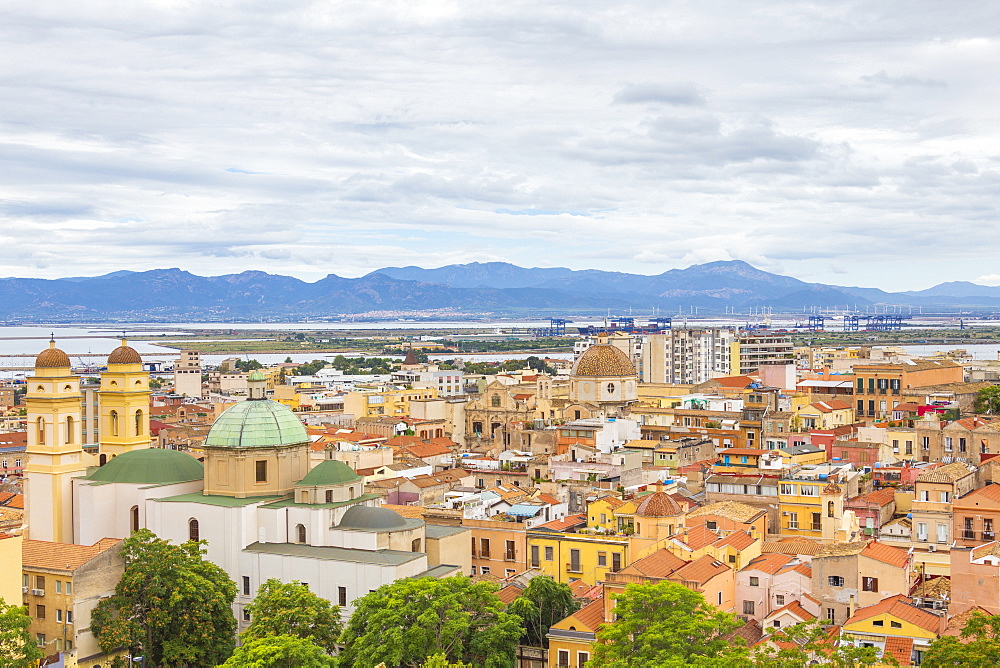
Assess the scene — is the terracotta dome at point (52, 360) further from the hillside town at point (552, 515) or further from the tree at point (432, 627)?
the tree at point (432, 627)

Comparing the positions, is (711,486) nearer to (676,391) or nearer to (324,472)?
(324,472)

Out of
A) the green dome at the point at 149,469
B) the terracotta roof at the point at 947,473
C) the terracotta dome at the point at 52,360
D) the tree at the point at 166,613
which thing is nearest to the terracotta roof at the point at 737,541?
the terracotta roof at the point at 947,473

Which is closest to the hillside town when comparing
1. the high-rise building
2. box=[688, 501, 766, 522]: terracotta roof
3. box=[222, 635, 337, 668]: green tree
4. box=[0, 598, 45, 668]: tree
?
box=[688, 501, 766, 522]: terracotta roof

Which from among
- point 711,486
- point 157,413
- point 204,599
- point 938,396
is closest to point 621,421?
point 711,486

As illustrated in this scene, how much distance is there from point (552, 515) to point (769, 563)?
11.8 m

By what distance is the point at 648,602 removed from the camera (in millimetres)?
30141

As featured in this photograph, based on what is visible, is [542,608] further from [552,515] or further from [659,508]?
[552,515]


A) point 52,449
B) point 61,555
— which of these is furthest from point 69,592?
point 52,449

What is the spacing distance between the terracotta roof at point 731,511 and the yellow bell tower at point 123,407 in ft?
79.6

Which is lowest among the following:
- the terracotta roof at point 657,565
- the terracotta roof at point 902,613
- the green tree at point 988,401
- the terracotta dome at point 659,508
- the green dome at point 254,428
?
the terracotta roof at point 902,613

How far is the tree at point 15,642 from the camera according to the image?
30.4 metres

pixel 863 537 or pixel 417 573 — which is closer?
pixel 417 573

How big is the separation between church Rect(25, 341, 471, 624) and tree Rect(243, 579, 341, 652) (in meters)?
3.55

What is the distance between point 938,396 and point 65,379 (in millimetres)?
54325
